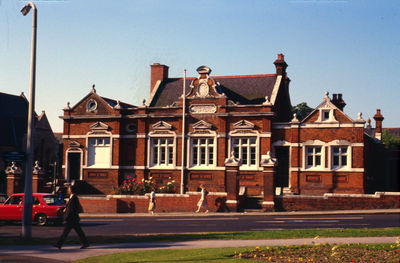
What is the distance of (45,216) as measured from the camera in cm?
2433

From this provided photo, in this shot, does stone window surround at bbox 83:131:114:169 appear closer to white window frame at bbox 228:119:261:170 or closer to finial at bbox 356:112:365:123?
white window frame at bbox 228:119:261:170

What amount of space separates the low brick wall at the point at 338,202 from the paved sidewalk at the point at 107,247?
14894 mm

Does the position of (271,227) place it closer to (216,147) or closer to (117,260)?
(117,260)

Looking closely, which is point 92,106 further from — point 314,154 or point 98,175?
point 314,154

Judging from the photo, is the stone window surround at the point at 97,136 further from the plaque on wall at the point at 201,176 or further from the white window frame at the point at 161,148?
the plaque on wall at the point at 201,176

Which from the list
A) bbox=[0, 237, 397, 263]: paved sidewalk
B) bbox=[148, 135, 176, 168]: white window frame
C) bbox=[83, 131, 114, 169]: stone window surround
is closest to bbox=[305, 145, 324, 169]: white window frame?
bbox=[148, 135, 176, 168]: white window frame

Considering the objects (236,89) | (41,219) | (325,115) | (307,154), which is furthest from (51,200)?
Result: (236,89)

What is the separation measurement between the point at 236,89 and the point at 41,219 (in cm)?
2189

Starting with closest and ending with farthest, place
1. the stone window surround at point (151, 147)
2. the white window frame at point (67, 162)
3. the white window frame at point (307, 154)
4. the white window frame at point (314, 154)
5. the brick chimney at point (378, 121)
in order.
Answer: the white window frame at point (307, 154)
the white window frame at point (314, 154)
the stone window surround at point (151, 147)
the white window frame at point (67, 162)
the brick chimney at point (378, 121)

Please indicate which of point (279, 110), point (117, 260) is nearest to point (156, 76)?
point (279, 110)

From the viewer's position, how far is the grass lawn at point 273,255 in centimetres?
1217

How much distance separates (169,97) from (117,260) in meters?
32.0

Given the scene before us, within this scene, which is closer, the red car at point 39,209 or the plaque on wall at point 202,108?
the red car at point 39,209

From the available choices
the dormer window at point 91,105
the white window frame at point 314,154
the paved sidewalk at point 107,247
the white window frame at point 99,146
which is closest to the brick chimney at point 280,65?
the white window frame at point 314,154
